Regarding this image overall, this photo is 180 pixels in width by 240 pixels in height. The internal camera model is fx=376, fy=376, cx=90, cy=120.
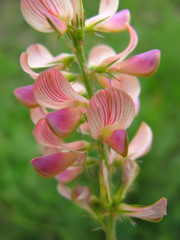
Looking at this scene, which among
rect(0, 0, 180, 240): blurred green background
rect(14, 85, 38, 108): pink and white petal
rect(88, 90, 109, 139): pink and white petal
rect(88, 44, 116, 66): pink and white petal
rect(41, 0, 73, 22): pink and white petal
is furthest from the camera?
rect(0, 0, 180, 240): blurred green background

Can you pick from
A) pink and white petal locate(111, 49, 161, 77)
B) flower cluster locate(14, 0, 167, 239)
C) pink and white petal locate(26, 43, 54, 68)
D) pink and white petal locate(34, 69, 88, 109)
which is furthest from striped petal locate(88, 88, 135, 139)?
pink and white petal locate(26, 43, 54, 68)

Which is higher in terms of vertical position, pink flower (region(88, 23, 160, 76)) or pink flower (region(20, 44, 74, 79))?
pink flower (region(20, 44, 74, 79))

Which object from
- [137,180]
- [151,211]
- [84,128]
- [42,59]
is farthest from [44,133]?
[137,180]

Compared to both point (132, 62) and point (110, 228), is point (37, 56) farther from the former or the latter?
point (110, 228)

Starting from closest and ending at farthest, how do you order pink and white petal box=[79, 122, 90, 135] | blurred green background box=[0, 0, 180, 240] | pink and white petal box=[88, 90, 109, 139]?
1. pink and white petal box=[88, 90, 109, 139]
2. pink and white petal box=[79, 122, 90, 135]
3. blurred green background box=[0, 0, 180, 240]

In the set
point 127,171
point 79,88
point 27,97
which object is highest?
point 27,97

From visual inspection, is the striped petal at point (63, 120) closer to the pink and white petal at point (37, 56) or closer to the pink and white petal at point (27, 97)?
the pink and white petal at point (27, 97)

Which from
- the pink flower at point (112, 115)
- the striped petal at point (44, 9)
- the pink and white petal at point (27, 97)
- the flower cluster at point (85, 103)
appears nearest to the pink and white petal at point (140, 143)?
the flower cluster at point (85, 103)

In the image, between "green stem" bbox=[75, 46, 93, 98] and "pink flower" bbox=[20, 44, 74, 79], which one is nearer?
"green stem" bbox=[75, 46, 93, 98]

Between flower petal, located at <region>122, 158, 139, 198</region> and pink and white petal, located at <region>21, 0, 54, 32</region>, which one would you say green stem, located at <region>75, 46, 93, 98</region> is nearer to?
pink and white petal, located at <region>21, 0, 54, 32</region>
